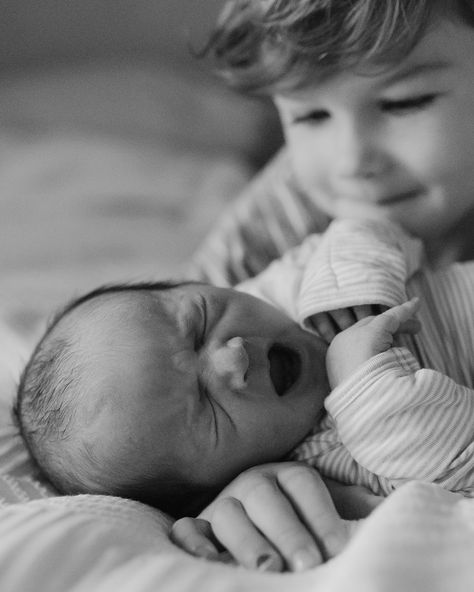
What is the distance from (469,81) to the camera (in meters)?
0.93

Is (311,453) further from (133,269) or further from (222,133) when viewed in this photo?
(222,133)

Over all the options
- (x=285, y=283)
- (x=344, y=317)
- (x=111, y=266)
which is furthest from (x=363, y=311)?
(x=111, y=266)

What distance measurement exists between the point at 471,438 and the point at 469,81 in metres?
0.44

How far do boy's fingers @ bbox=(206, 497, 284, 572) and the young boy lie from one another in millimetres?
475

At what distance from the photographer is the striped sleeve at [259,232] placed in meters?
1.25

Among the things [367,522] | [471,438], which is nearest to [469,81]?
[471,438]

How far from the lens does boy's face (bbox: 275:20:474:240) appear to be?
0.91 m

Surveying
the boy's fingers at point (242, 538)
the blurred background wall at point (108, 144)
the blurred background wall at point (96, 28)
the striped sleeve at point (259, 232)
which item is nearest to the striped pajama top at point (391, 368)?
the boy's fingers at point (242, 538)

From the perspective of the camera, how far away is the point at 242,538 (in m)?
0.63

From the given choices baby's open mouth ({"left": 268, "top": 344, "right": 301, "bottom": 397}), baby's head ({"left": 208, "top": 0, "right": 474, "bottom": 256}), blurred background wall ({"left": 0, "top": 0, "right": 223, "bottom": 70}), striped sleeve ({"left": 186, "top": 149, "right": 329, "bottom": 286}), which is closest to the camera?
baby's open mouth ({"left": 268, "top": 344, "right": 301, "bottom": 397})

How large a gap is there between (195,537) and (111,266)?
861 millimetres

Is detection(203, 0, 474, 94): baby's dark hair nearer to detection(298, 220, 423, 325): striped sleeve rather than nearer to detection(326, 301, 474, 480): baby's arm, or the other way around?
detection(298, 220, 423, 325): striped sleeve

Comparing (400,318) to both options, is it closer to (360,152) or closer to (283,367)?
(283,367)

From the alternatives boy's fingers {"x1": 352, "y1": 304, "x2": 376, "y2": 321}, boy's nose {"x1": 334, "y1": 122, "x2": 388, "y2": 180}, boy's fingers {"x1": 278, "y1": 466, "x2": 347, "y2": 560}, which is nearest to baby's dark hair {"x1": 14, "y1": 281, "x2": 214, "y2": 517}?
boy's fingers {"x1": 278, "y1": 466, "x2": 347, "y2": 560}
